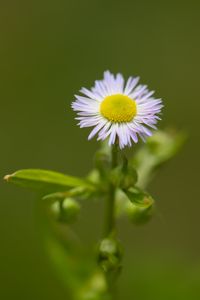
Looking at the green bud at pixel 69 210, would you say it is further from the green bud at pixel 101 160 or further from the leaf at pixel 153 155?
the leaf at pixel 153 155

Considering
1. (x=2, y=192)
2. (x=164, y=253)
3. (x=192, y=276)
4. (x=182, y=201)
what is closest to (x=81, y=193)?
(x=192, y=276)

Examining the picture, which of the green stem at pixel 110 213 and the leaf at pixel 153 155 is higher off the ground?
the leaf at pixel 153 155

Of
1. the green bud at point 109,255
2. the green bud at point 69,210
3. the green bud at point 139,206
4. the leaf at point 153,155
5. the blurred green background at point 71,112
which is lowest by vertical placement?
the green bud at point 109,255

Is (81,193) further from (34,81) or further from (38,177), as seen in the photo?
(34,81)

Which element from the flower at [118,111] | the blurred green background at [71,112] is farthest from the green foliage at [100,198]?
the blurred green background at [71,112]

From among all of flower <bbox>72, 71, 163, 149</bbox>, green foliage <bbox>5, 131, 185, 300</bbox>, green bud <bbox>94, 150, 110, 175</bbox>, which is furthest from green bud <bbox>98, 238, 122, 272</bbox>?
flower <bbox>72, 71, 163, 149</bbox>

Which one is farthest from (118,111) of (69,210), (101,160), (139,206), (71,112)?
(71,112)

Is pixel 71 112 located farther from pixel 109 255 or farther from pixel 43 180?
pixel 109 255
